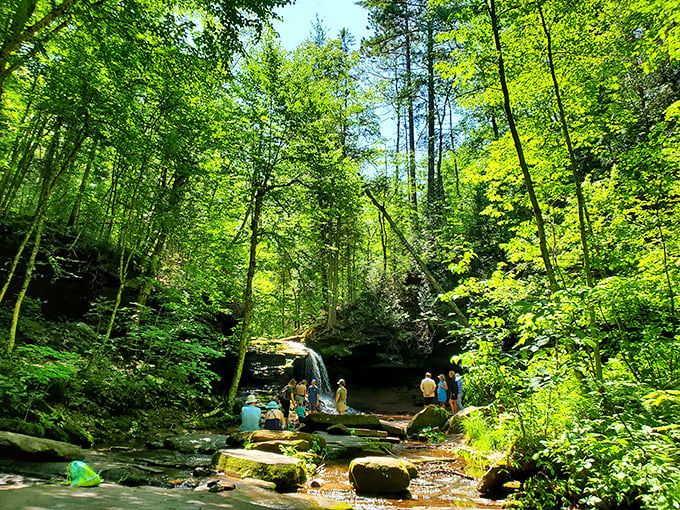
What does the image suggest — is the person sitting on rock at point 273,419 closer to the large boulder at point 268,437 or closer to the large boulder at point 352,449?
the large boulder at point 268,437

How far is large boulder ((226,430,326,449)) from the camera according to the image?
24.2 feet

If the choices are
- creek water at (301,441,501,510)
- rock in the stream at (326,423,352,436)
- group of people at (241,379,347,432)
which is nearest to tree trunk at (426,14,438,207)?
group of people at (241,379,347,432)

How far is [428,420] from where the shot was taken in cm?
1182

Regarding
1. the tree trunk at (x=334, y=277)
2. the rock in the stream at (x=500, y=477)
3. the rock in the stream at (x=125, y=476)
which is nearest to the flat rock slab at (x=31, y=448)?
the rock in the stream at (x=125, y=476)

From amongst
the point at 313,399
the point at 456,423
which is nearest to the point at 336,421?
the point at 313,399

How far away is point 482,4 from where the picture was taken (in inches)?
254

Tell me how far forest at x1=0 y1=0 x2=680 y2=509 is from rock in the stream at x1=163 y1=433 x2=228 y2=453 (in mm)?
1161

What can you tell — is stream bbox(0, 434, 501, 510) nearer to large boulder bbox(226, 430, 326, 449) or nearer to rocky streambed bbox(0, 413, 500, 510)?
rocky streambed bbox(0, 413, 500, 510)

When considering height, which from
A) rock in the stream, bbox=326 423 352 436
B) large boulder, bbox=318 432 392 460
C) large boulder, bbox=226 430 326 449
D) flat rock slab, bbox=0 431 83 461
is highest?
flat rock slab, bbox=0 431 83 461

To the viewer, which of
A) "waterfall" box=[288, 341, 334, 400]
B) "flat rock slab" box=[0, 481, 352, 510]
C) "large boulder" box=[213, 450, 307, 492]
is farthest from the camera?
"waterfall" box=[288, 341, 334, 400]

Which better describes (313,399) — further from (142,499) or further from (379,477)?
(142,499)

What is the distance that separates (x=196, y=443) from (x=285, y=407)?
5.46m

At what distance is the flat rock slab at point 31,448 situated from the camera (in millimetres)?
5023

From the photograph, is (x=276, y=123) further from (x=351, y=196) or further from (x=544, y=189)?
(x=544, y=189)
